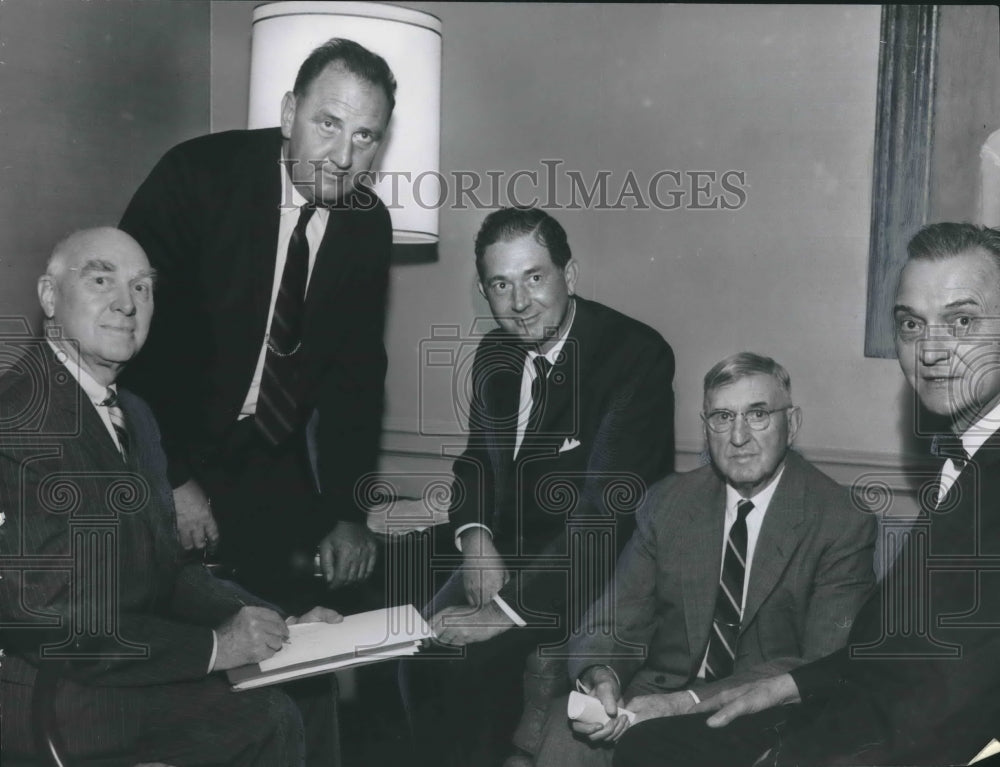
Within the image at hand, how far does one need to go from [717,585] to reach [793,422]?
0.41 meters

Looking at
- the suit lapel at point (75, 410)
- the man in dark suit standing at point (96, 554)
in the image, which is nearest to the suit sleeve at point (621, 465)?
the man in dark suit standing at point (96, 554)

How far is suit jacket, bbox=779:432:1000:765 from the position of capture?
2.34m

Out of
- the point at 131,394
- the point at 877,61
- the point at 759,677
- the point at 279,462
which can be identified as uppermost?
the point at 877,61

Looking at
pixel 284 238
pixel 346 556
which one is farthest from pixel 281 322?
pixel 346 556

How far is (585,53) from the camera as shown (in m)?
2.48

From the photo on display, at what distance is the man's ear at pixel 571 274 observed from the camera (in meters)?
2.43

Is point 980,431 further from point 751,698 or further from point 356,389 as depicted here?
point 356,389

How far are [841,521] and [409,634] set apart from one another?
104 centimetres

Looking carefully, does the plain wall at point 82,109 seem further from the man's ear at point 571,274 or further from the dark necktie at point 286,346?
the man's ear at point 571,274

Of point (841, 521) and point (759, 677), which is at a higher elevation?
point (841, 521)

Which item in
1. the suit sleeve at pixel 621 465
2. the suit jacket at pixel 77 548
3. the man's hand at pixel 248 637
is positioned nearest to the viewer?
the suit jacket at pixel 77 548

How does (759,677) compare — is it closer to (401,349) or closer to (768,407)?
(768,407)

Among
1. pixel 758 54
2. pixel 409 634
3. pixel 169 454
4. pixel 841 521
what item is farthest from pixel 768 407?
pixel 169 454

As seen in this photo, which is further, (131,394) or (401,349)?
(401,349)
